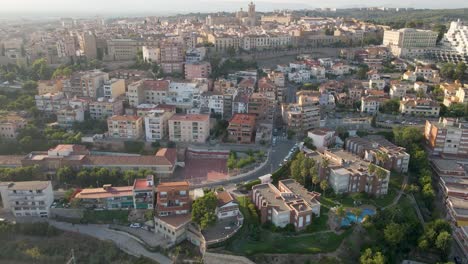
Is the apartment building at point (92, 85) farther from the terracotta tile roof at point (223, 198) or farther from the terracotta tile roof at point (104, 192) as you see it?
the terracotta tile roof at point (223, 198)

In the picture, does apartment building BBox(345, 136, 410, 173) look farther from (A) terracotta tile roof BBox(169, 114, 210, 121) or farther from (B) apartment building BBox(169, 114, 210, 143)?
(A) terracotta tile roof BBox(169, 114, 210, 121)

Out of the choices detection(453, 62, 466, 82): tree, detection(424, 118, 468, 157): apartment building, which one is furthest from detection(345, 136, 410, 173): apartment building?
detection(453, 62, 466, 82): tree

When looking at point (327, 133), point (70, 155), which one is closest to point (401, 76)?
point (327, 133)

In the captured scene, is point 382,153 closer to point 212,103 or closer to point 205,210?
point 205,210

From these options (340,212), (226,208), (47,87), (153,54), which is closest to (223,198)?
(226,208)

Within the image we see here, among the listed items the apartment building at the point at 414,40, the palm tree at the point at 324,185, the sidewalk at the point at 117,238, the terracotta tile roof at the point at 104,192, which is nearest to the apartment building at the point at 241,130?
the palm tree at the point at 324,185
